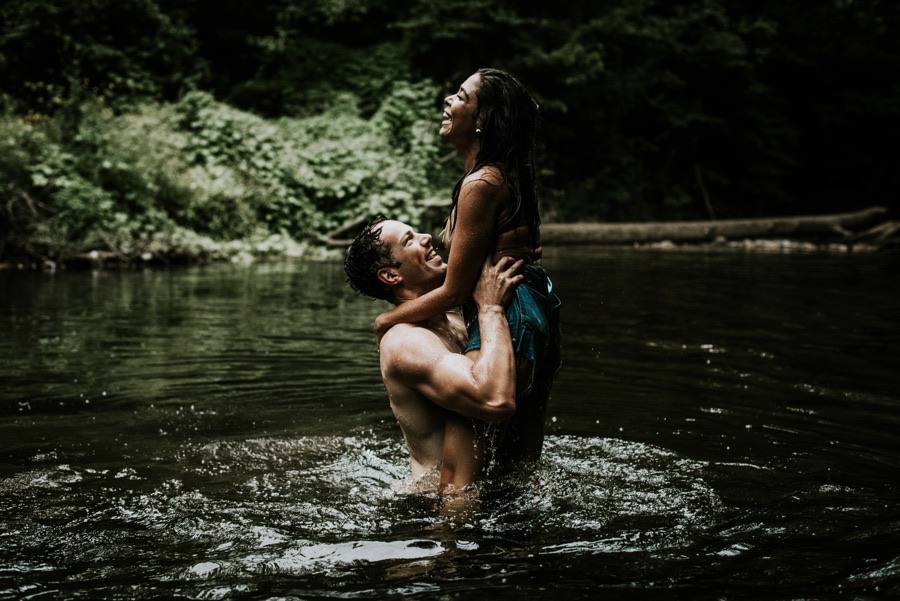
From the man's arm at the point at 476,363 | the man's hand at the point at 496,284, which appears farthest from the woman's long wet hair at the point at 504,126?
the man's arm at the point at 476,363

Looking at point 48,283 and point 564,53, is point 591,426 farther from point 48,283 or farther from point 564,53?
point 564,53

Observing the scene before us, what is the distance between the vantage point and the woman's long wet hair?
3.62 metres

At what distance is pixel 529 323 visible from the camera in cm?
367

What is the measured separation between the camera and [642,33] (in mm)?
22469

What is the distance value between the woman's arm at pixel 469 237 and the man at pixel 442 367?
0.08 meters

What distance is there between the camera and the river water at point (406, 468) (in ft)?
9.78

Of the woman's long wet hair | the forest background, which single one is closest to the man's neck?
the woman's long wet hair

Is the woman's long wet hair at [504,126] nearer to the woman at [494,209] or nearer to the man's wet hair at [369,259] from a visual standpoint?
the woman at [494,209]

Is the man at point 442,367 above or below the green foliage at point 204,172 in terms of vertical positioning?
below

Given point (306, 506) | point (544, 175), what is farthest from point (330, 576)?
point (544, 175)

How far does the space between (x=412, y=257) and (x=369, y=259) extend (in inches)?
7.6

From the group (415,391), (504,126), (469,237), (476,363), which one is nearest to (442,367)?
(476,363)

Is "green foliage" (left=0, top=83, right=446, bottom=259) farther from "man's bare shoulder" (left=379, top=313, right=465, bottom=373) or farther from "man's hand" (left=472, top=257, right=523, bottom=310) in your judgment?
"man's hand" (left=472, top=257, right=523, bottom=310)

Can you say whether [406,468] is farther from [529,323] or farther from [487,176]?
[487,176]
